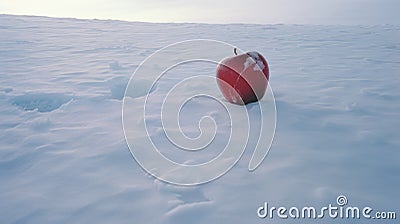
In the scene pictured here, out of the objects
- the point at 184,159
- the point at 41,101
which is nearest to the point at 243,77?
the point at 184,159

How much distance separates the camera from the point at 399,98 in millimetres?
3379

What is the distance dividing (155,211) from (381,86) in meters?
3.49

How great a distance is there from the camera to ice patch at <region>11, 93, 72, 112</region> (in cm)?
347

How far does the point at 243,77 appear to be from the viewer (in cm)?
308

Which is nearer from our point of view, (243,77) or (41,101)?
(243,77)

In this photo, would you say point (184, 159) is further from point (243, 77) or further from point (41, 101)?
point (41, 101)

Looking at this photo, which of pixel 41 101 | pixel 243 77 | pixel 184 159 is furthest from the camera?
pixel 41 101

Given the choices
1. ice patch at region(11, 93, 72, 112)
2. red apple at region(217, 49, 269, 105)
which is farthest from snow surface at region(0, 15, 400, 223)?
red apple at region(217, 49, 269, 105)

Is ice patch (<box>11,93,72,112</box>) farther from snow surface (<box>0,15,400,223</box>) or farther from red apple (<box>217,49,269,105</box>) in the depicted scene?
red apple (<box>217,49,269,105</box>)

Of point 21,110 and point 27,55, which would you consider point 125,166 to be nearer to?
point 21,110

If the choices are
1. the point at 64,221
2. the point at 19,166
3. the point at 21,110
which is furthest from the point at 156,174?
the point at 21,110

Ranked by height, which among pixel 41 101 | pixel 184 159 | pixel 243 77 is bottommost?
pixel 184 159

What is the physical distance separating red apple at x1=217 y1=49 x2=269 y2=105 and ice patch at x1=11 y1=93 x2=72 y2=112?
6.19 feet

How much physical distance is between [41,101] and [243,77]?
2.39 m
